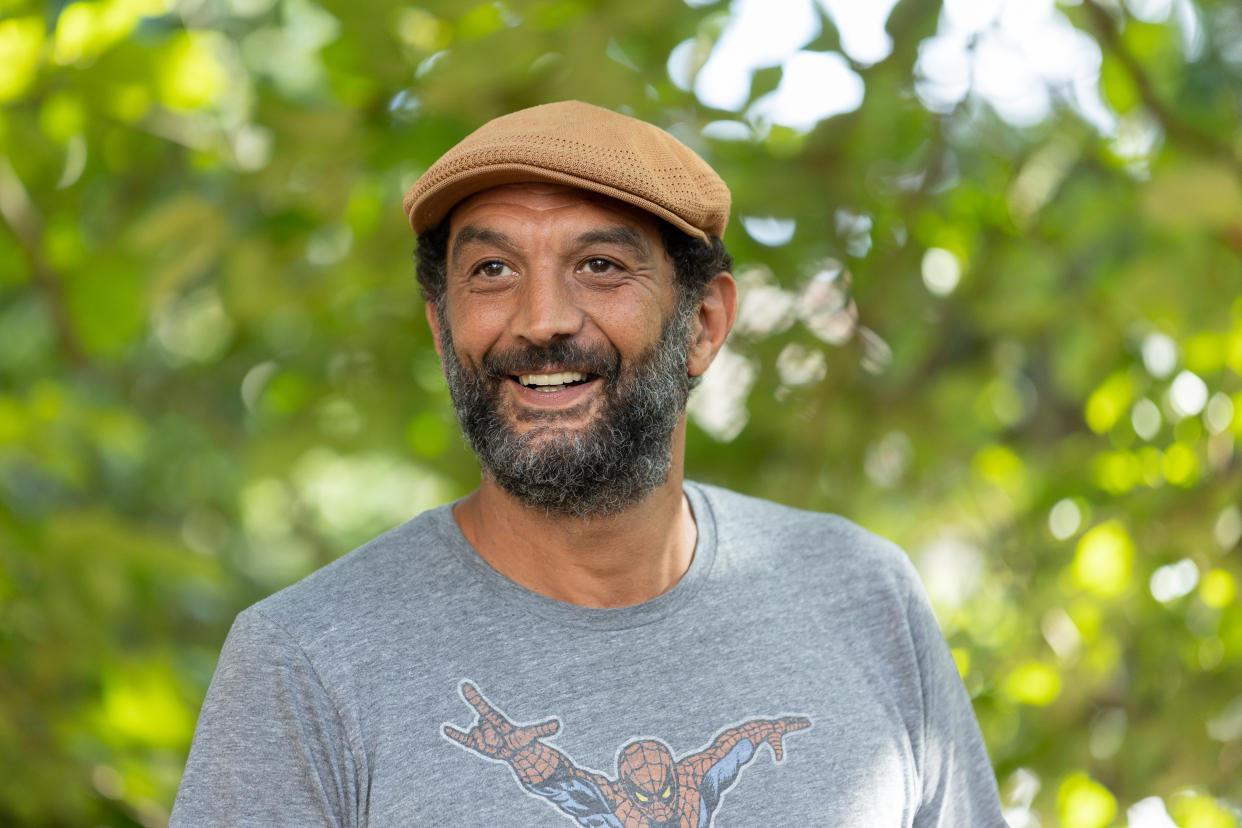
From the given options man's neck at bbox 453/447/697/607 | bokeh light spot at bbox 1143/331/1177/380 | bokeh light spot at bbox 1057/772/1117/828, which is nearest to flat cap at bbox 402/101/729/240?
man's neck at bbox 453/447/697/607

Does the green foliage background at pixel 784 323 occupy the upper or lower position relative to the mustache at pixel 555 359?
lower

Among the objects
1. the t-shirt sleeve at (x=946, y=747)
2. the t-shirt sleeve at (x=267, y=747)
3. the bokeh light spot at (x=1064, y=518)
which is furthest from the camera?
the bokeh light spot at (x=1064, y=518)

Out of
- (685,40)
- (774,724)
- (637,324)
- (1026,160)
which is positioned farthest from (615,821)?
(1026,160)

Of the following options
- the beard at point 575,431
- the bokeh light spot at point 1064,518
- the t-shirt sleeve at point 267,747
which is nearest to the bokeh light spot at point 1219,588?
the bokeh light spot at point 1064,518

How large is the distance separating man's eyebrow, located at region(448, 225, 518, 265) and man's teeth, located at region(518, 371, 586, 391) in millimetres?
154

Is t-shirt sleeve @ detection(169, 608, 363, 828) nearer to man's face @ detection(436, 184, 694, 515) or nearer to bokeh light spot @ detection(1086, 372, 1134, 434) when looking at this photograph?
man's face @ detection(436, 184, 694, 515)

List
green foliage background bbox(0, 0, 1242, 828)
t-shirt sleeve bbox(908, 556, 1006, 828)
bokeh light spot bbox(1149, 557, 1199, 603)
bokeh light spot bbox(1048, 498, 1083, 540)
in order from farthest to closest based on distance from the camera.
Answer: bokeh light spot bbox(1048, 498, 1083, 540) → bokeh light spot bbox(1149, 557, 1199, 603) → green foliage background bbox(0, 0, 1242, 828) → t-shirt sleeve bbox(908, 556, 1006, 828)

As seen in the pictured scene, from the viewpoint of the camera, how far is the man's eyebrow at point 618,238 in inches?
56.4

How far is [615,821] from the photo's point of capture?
4.31ft

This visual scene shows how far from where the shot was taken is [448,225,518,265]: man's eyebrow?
1.43 m

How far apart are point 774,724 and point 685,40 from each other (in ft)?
4.53

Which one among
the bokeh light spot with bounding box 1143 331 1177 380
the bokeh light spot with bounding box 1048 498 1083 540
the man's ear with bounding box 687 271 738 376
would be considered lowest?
the bokeh light spot with bounding box 1048 498 1083 540

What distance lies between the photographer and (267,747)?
1.28 m

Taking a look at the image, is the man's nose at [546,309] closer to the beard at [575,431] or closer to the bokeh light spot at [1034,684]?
the beard at [575,431]
